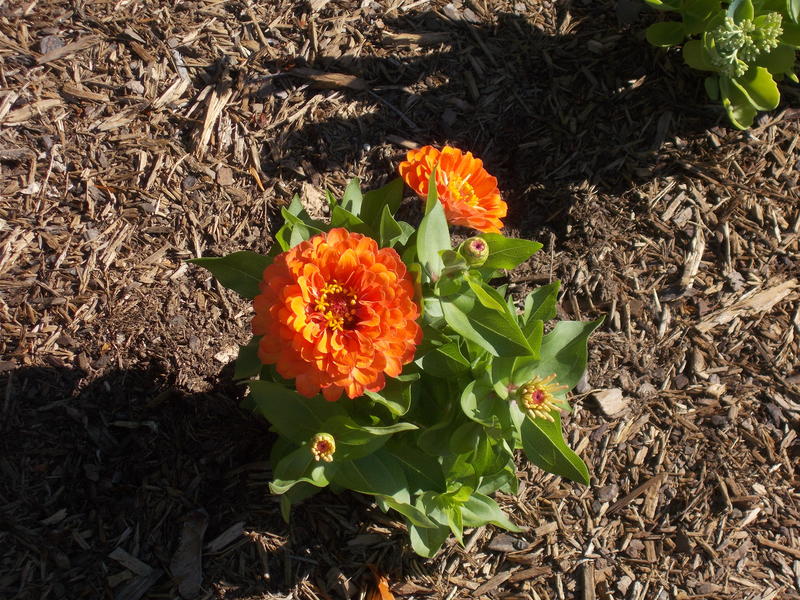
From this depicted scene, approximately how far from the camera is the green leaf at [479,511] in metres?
2.56

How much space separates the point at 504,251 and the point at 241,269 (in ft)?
2.83

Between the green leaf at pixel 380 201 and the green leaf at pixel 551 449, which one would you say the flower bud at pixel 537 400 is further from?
the green leaf at pixel 380 201

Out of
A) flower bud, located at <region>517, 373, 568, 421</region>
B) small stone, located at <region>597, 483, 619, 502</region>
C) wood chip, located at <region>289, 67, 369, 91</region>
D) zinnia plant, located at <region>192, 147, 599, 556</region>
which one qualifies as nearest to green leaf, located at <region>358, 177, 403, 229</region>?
zinnia plant, located at <region>192, 147, 599, 556</region>

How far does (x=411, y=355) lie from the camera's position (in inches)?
78.3

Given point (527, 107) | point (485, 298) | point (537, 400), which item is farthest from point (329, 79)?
point (537, 400)

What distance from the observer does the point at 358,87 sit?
144 inches

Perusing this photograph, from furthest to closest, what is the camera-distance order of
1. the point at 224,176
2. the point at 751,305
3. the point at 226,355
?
1. the point at 751,305
2. the point at 224,176
3. the point at 226,355

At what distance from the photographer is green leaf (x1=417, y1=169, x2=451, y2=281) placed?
6.82 feet

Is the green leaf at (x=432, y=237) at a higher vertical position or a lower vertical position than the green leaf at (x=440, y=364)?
higher

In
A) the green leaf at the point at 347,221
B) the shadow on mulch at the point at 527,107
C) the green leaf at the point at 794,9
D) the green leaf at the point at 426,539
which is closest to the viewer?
the green leaf at the point at 347,221

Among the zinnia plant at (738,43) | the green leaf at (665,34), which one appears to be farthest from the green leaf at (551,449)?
the green leaf at (665,34)

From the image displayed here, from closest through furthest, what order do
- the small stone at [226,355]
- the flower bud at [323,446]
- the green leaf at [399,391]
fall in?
the flower bud at [323,446], the green leaf at [399,391], the small stone at [226,355]

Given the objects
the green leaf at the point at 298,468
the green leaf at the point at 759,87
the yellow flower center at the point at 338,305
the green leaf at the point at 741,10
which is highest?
the green leaf at the point at 741,10

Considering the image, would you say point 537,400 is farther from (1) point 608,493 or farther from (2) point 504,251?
(1) point 608,493
